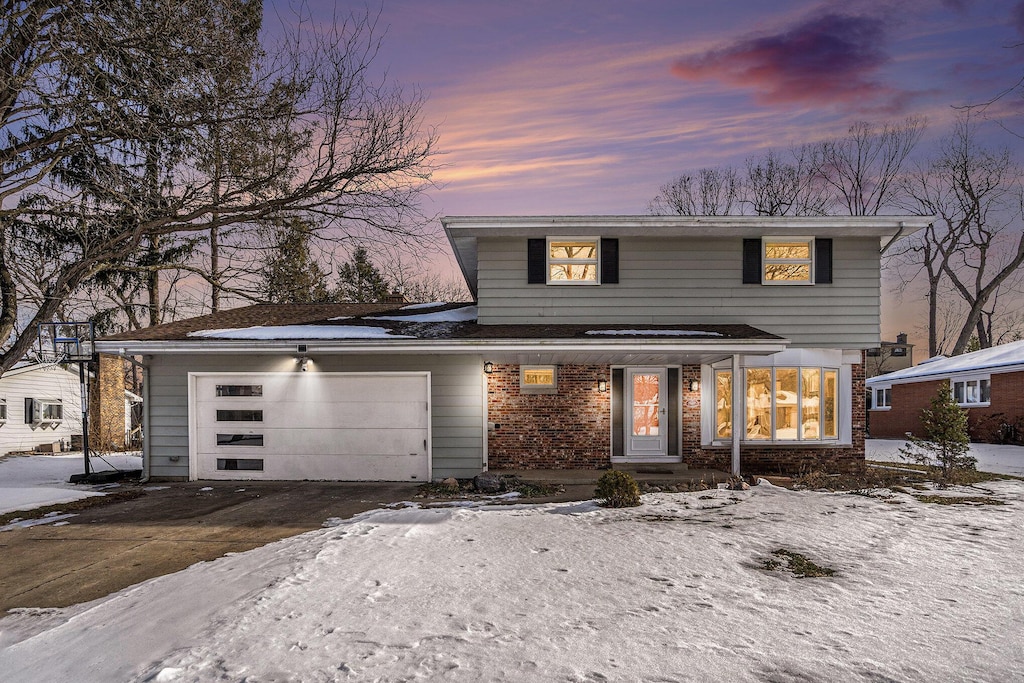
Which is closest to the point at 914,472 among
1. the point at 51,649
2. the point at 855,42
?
the point at 855,42

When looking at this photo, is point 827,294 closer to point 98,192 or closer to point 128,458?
point 98,192

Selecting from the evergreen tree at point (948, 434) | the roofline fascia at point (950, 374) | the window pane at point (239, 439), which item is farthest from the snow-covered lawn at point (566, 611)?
the roofline fascia at point (950, 374)

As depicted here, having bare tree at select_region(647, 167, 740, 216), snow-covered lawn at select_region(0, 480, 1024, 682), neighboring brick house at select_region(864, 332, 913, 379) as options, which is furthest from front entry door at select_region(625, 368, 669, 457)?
neighboring brick house at select_region(864, 332, 913, 379)

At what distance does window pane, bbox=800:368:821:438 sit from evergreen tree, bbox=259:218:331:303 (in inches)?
433

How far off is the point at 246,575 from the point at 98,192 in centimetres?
896

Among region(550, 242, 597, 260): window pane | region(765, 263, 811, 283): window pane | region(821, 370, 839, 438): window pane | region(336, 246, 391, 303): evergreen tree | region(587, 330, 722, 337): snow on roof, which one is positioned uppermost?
region(336, 246, 391, 303): evergreen tree

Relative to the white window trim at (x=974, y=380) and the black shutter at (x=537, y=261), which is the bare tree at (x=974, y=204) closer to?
the white window trim at (x=974, y=380)

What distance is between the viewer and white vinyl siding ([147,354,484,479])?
10578 millimetres

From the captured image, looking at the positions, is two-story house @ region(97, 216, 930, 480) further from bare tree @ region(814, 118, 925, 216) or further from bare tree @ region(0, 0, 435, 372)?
bare tree @ region(814, 118, 925, 216)

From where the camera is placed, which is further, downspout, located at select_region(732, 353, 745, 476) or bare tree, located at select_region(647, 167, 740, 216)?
bare tree, located at select_region(647, 167, 740, 216)

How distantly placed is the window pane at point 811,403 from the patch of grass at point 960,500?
296 cm

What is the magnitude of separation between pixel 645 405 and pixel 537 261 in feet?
12.1

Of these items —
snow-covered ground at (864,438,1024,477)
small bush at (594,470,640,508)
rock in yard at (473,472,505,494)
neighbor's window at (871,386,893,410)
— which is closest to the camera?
small bush at (594,470,640,508)

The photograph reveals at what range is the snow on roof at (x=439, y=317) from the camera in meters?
11.8
